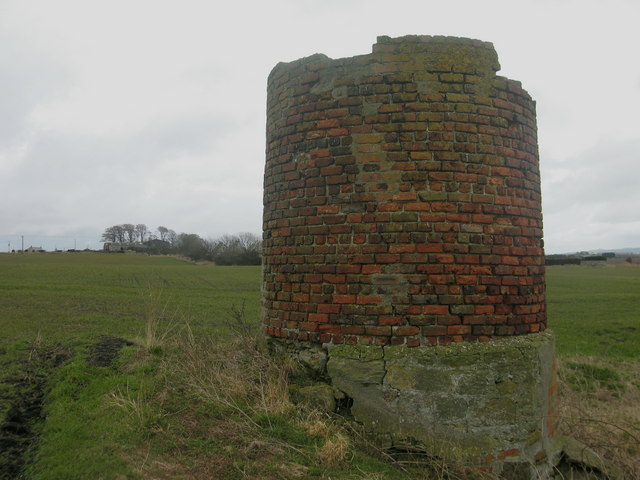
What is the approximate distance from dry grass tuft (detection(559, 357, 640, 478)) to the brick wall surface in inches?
62.9

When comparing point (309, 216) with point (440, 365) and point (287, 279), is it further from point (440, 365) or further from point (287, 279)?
point (440, 365)

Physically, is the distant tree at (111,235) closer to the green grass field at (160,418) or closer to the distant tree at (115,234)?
the distant tree at (115,234)

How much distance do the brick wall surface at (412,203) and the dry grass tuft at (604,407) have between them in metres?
1.60

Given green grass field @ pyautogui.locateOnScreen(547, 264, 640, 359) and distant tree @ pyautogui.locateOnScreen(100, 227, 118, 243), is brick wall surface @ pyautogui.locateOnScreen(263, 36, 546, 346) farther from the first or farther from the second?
distant tree @ pyautogui.locateOnScreen(100, 227, 118, 243)

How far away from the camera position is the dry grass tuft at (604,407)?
449cm

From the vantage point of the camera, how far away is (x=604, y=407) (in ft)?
21.7

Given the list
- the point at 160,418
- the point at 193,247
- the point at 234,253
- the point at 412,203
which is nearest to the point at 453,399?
the point at 412,203

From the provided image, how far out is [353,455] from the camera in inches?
128

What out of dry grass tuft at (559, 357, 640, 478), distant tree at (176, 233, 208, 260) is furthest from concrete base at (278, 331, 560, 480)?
distant tree at (176, 233, 208, 260)

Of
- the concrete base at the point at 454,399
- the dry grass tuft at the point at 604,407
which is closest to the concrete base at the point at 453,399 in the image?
the concrete base at the point at 454,399

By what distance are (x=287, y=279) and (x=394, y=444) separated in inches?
66.3

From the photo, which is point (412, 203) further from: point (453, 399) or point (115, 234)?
point (115, 234)

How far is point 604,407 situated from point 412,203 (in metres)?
5.31

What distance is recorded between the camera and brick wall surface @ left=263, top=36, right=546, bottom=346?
3.70 metres
